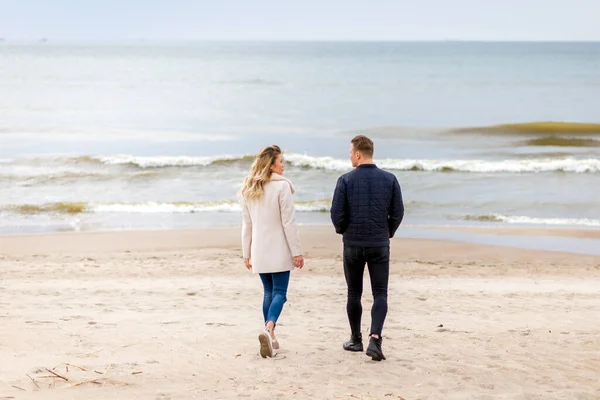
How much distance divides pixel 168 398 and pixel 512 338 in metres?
3.21

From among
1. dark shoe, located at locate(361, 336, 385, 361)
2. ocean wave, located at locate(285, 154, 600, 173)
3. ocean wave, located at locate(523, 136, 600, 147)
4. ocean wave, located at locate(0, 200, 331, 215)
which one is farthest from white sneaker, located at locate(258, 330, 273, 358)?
ocean wave, located at locate(523, 136, 600, 147)

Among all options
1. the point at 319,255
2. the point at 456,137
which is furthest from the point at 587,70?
the point at 319,255

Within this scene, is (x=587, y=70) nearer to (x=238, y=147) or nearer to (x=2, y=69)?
(x=238, y=147)

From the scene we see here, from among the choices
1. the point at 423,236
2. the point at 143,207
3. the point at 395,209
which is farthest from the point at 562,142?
the point at 395,209

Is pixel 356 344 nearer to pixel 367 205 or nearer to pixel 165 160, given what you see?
pixel 367 205

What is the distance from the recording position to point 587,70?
7919cm

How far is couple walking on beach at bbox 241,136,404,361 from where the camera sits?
536cm

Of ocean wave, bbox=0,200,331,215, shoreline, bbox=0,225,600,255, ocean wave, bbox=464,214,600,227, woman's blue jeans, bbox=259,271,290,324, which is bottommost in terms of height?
shoreline, bbox=0,225,600,255

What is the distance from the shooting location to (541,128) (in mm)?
35125

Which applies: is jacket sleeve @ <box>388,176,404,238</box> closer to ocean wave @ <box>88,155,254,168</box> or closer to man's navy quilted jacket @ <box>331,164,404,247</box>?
man's navy quilted jacket @ <box>331,164,404,247</box>

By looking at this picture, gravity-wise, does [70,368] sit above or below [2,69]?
below

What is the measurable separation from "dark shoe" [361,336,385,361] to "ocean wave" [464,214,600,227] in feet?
32.7

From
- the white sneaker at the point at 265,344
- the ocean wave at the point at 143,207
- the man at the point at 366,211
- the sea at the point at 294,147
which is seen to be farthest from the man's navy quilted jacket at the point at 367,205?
the ocean wave at the point at 143,207

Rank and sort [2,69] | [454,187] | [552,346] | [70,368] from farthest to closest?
[2,69], [454,187], [552,346], [70,368]
